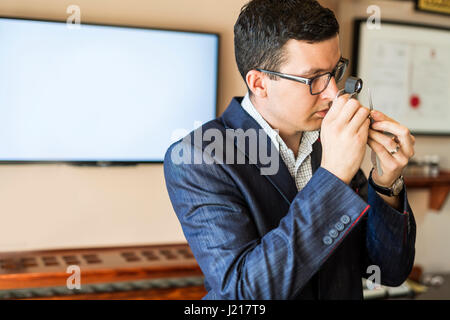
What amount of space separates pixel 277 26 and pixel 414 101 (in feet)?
7.25

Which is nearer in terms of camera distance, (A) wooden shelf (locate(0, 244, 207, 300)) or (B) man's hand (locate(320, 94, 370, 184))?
(B) man's hand (locate(320, 94, 370, 184))

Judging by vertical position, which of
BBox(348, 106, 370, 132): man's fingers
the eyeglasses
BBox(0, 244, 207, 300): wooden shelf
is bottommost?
BBox(0, 244, 207, 300): wooden shelf

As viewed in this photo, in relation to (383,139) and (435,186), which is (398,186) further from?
(435,186)

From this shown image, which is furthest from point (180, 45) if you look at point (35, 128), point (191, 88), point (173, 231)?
point (173, 231)

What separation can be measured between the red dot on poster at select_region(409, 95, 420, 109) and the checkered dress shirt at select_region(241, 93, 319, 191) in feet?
6.60

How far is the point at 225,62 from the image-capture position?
103 inches

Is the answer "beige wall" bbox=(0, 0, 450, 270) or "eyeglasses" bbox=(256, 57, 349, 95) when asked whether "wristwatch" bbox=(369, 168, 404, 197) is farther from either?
"beige wall" bbox=(0, 0, 450, 270)

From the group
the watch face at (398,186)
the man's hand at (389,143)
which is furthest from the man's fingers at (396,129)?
the watch face at (398,186)

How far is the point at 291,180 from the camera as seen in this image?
46.7 inches

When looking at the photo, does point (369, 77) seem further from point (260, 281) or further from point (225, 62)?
point (260, 281)

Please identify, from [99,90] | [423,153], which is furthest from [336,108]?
[423,153]

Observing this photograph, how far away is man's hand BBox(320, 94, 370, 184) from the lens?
3.32 ft

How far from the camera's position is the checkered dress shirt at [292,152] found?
126 cm

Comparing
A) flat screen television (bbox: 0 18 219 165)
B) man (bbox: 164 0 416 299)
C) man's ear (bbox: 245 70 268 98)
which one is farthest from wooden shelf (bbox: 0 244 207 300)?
man's ear (bbox: 245 70 268 98)
